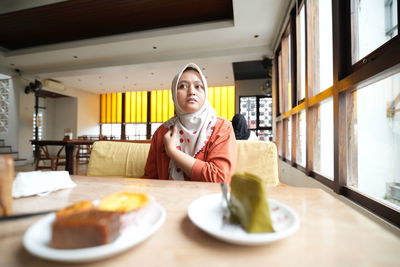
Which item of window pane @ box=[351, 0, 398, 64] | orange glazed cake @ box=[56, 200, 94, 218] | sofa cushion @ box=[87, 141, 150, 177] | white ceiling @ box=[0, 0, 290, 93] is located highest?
white ceiling @ box=[0, 0, 290, 93]

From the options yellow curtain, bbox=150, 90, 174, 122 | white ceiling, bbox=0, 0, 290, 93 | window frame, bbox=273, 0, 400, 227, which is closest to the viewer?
window frame, bbox=273, 0, 400, 227

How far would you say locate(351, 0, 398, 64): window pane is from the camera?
42.9 inches

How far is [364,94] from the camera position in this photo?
1.36 metres

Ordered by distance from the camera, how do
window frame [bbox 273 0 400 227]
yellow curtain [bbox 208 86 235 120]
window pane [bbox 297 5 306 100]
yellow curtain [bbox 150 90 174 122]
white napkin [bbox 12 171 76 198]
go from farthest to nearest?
yellow curtain [bbox 150 90 174 122] → yellow curtain [bbox 208 86 235 120] → window pane [bbox 297 5 306 100] → window frame [bbox 273 0 400 227] → white napkin [bbox 12 171 76 198]

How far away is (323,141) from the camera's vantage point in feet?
6.82

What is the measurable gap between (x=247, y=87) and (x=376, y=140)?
6.30 meters

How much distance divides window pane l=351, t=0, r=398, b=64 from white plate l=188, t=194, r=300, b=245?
1.32 m

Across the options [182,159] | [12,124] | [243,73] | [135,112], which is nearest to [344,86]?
[182,159]

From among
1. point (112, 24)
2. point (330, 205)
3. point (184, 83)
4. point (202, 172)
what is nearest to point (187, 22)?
point (112, 24)

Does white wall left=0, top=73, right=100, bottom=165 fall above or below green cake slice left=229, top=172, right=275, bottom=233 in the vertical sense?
above

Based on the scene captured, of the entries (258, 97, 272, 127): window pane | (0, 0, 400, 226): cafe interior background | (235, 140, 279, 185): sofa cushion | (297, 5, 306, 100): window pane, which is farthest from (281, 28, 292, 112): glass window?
(258, 97, 272, 127): window pane

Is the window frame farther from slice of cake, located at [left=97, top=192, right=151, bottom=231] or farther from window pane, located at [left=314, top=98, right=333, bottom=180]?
slice of cake, located at [left=97, top=192, right=151, bottom=231]

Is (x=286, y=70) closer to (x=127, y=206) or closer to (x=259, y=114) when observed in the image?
(x=259, y=114)

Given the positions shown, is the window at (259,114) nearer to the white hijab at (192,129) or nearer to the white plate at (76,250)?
the white hijab at (192,129)
